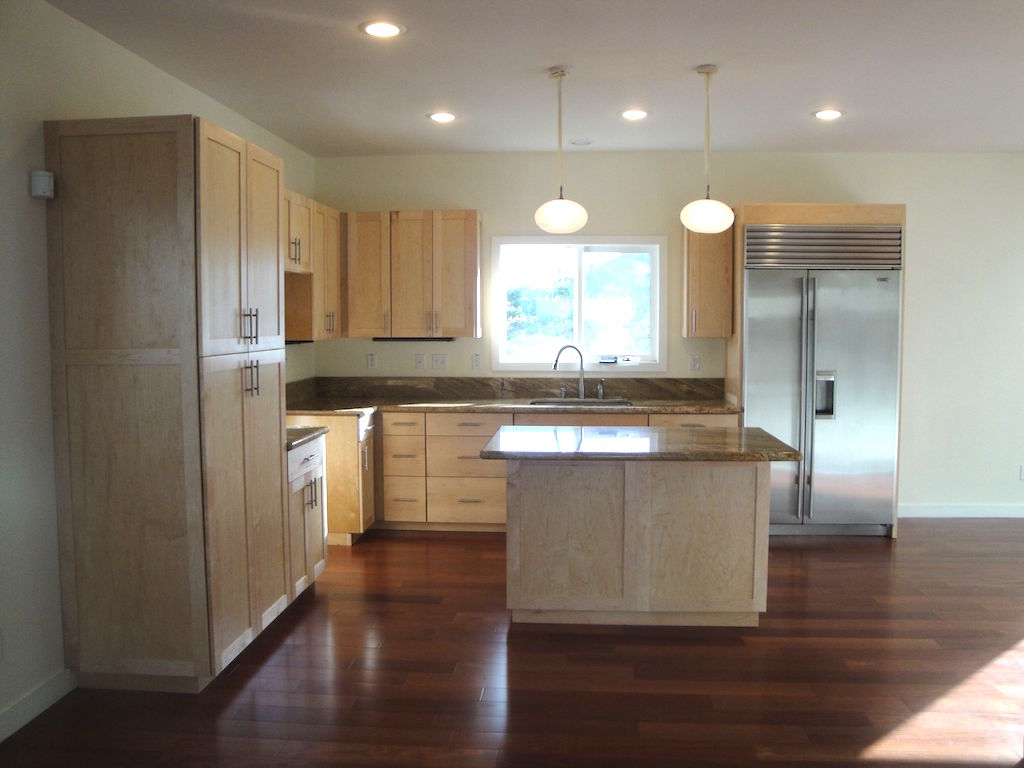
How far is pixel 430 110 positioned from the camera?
445 centimetres

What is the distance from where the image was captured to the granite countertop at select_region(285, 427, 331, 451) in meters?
3.84

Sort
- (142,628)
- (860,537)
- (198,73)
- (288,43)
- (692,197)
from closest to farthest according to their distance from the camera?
1. (142,628)
2. (288,43)
3. (198,73)
4. (860,537)
5. (692,197)

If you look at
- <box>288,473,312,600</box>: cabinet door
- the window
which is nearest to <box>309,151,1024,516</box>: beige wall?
the window

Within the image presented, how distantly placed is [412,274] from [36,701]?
3370mm

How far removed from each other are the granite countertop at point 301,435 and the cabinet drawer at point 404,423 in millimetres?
941

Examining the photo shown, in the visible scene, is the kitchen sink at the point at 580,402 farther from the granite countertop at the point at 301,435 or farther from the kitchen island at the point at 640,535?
the kitchen island at the point at 640,535

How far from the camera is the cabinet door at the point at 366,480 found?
16.3 ft

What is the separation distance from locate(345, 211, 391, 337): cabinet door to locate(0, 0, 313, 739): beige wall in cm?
243

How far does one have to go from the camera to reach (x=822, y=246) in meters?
5.05

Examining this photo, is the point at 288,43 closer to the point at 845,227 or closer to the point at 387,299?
the point at 387,299

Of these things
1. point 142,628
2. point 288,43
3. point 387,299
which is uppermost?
point 288,43

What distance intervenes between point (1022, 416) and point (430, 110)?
4626mm

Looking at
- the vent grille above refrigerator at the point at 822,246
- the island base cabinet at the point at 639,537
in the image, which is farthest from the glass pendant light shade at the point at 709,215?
the vent grille above refrigerator at the point at 822,246

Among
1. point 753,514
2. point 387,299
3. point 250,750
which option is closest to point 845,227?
point 753,514
